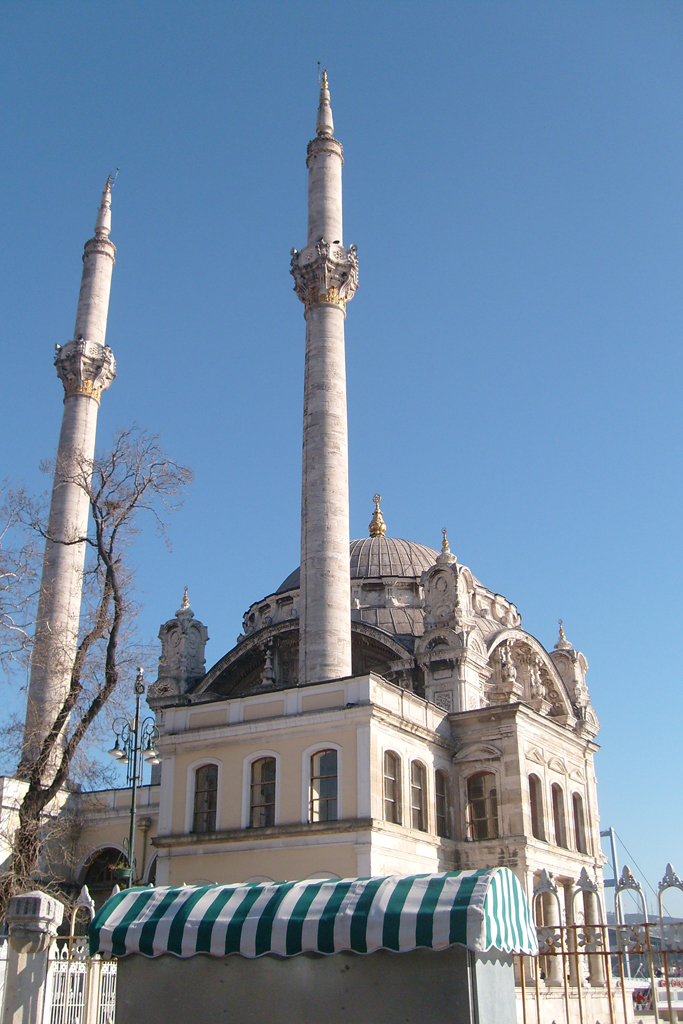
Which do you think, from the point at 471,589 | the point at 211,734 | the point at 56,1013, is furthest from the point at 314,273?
the point at 56,1013

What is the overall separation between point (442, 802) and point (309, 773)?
5.33 metres

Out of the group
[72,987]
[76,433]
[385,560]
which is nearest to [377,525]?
[385,560]

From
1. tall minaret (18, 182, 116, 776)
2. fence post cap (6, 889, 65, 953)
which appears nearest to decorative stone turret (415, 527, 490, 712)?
tall minaret (18, 182, 116, 776)

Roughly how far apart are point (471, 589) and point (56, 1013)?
72.4 ft

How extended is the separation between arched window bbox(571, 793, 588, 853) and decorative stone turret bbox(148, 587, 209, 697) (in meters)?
15.3

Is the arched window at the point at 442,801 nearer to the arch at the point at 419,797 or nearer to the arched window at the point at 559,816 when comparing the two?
the arch at the point at 419,797

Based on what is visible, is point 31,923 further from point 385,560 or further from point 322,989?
point 385,560

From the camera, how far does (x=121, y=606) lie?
63.2 ft

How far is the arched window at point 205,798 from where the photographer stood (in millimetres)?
26250

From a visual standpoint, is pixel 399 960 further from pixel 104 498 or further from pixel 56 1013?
pixel 104 498

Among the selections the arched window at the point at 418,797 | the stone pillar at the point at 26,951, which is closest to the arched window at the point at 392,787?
the arched window at the point at 418,797

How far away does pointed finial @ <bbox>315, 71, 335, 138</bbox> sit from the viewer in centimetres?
3722

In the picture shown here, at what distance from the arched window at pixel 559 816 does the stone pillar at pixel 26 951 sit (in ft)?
69.0

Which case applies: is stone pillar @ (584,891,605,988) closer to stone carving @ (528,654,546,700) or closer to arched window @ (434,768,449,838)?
arched window @ (434,768,449,838)
